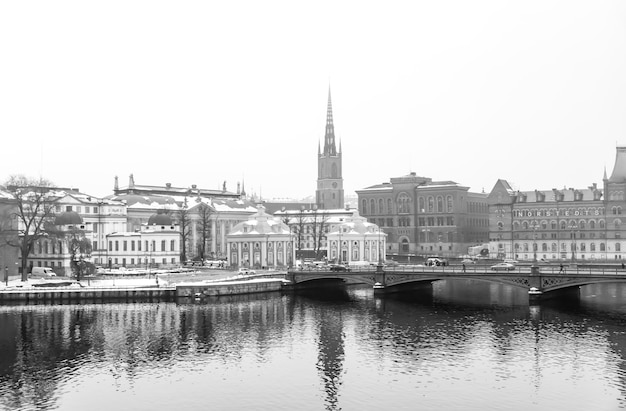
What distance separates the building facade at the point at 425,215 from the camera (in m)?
154

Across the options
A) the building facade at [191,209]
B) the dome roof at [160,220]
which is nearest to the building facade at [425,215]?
the building facade at [191,209]

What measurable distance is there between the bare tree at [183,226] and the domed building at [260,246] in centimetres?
1119

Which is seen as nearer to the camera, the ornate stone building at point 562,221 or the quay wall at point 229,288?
the quay wall at point 229,288

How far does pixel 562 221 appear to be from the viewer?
428 feet

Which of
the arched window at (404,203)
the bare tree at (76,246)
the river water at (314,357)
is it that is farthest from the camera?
the arched window at (404,203)

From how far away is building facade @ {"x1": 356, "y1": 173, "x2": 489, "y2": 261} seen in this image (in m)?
154

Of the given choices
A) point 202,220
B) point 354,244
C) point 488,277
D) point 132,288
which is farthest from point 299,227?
point 488,277

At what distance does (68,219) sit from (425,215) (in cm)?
7931

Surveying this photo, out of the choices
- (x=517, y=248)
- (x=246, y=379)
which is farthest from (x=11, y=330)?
(x=517, y=248)

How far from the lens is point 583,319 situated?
6191cm

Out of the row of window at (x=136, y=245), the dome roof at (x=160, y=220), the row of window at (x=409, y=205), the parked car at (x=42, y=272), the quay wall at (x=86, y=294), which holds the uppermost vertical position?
the row of window at (x=409, y=205)

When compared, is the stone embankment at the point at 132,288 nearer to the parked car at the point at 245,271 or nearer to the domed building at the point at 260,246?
the parked car at the point at 245,271

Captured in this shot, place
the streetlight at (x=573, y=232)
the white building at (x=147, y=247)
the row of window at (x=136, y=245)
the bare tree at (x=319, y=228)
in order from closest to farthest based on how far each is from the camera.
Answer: the white building at (x=147, y=247) < the row of window at (x=136, y=245) < the streetlight at (x=573, y=232) < the bare tree at (x=319, y=228)

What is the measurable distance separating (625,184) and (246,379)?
9909 centimetres
